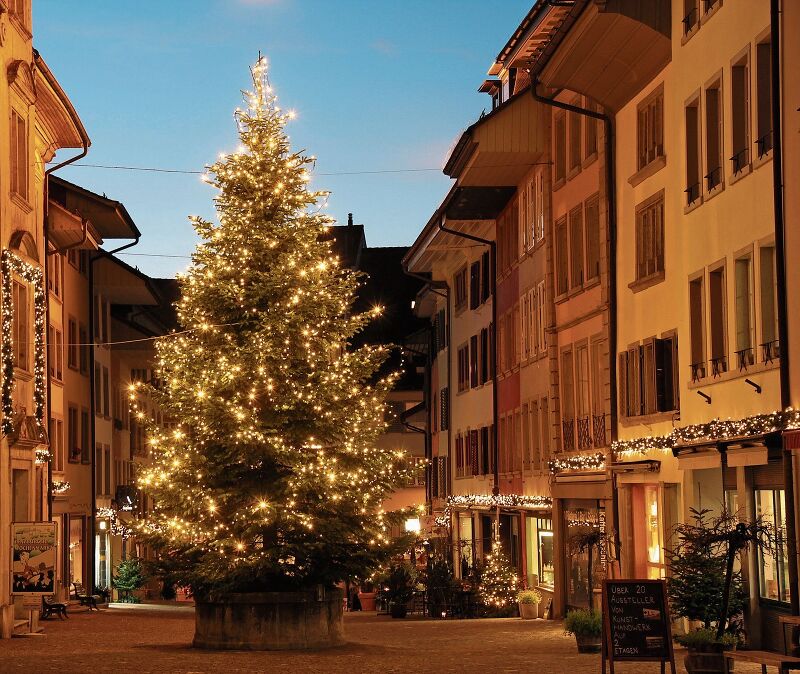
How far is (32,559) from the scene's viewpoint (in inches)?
1133

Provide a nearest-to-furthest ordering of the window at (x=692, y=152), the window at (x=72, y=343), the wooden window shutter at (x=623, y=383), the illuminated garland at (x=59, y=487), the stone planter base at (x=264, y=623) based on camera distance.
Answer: the window at (x=692, y=152)
the stone planter base at (x=264, y=623)
the wooden window shutter at (x=623, y=383)
the illuminated garland at (x=59, y=487)
the window at (x=72, y=343)

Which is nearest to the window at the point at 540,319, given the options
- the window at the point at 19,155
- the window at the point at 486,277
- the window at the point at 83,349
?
the window at the point at 486,277

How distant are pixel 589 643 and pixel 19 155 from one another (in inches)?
650

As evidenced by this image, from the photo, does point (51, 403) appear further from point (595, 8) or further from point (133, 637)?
point (595, 8)

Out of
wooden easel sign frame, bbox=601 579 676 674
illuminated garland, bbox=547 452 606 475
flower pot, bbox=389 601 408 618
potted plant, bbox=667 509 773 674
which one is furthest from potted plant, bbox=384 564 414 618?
wooden easel sign frame, bbox=601 579 676 674

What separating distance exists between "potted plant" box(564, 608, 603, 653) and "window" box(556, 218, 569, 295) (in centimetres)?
1327

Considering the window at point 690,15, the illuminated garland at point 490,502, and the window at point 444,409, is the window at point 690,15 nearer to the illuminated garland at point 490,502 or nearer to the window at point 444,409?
the illuminated garland at point 490,502

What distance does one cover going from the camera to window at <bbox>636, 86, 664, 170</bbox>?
27844 millimetres

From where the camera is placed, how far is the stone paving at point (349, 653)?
20.7 meters

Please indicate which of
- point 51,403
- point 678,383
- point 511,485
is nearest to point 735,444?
point 678,383

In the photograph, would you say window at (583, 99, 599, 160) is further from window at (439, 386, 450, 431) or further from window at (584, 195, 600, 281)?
window at (439, 386, 450, 431)

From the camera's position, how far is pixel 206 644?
26.0 metres

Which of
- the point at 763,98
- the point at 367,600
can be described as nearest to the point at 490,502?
the point at 367,600

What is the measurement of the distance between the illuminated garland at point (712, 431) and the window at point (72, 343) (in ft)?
74.7
